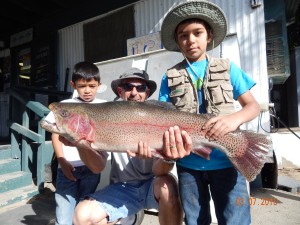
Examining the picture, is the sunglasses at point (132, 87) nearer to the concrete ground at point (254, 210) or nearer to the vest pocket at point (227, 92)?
the vest pocket at point (227, 92)

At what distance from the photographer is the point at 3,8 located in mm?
7586

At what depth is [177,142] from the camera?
186cm

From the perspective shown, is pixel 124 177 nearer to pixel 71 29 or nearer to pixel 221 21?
pixel 221 21

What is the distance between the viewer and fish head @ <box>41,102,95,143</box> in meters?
1.96

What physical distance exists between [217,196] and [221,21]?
4.65ft

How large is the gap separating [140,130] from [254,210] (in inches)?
102

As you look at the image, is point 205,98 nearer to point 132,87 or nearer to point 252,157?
point 252,157

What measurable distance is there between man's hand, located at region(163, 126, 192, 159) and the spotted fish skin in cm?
4

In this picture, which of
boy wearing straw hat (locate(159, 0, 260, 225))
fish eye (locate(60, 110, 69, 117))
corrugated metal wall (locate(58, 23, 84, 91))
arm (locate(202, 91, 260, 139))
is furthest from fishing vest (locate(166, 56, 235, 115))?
corrugated metal wall (locate(58, 23, 84, 91))

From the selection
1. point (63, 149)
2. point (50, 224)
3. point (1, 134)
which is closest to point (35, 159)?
point (50, 224)

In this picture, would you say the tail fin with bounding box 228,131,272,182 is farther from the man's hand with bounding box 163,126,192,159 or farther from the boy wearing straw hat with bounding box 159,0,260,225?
the man's hand with bounding box 163,126,192,159

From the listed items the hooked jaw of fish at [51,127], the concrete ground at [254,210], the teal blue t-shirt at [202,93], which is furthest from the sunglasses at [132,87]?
the concrete ground at [254,210]

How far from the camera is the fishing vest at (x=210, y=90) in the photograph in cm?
201

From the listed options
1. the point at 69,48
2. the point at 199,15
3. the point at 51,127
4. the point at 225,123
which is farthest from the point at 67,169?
the point at 69,48
